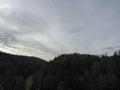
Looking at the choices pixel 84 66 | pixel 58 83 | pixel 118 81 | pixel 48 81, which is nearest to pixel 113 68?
pixel 118 81

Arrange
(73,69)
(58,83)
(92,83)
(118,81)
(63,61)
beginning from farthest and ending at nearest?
1. (63,61)
2. (73,69)
3. (58,83)
4. (92,83)
5. (118,81)

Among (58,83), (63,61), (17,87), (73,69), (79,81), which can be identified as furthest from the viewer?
(63,61)

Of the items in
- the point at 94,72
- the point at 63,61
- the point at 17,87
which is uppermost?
the point at 63,61

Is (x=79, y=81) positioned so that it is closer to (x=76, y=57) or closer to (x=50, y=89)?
(x=50, y=89)

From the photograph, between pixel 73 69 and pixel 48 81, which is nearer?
pixel 48 81

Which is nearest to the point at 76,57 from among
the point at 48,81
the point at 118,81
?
the point at 48,81

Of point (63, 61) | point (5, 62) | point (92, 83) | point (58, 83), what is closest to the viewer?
point (92, 83)

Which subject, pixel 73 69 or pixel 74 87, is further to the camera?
pixel 73 69

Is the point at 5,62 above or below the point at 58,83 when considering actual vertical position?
above

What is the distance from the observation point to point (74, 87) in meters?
87.3

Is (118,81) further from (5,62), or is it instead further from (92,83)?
(5,62)

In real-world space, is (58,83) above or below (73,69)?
below

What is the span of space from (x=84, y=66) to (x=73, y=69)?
620 cm

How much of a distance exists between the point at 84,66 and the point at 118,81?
5688 cm
